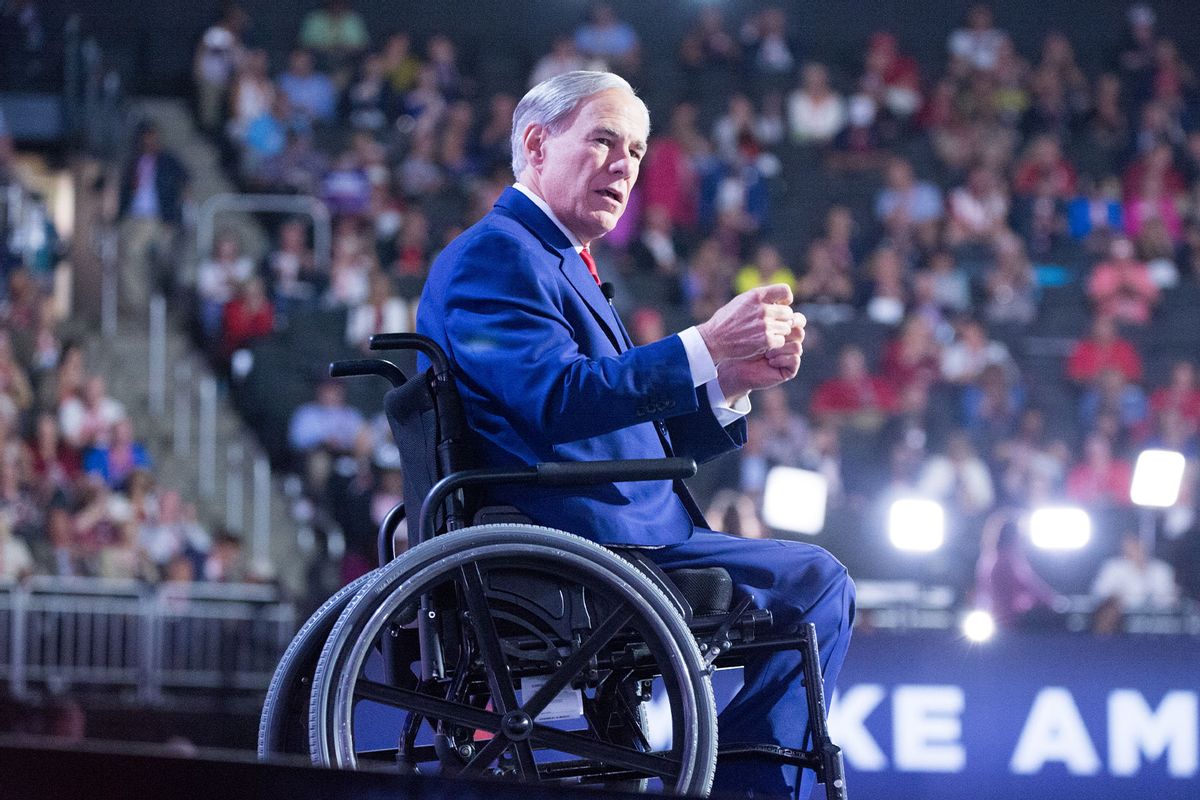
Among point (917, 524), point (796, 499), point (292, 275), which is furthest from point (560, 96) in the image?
point (292, 275)

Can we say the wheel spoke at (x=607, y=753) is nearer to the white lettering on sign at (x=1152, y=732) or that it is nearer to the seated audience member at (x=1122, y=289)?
the white lettering on sign at (x=1152, y=732)

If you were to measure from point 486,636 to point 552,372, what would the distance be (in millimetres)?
439

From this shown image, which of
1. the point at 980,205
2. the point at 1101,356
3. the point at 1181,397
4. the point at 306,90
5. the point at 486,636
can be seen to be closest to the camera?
the point at 486,636

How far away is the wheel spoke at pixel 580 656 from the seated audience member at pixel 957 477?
701 cm

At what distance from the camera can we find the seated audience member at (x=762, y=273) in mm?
11102

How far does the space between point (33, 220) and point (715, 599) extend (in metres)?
8.94

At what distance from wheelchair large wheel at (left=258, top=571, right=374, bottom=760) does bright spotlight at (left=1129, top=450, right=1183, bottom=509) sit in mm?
5608

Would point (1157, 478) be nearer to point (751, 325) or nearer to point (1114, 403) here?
point (1114, 403)

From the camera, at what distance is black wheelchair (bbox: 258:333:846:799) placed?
2.72m

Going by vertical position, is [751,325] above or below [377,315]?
below

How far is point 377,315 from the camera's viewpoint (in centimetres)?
1022

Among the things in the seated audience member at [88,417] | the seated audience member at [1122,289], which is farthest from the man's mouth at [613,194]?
the seated audience member at [1122,289]

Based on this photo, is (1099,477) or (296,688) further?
(1099,477)

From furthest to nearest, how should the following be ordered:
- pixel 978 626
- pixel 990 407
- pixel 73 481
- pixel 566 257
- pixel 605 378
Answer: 1. pixel 990 407
2. pixel 73 481
3. pixel 978 626
4. pixel 566 257
5. pixel 605 378
